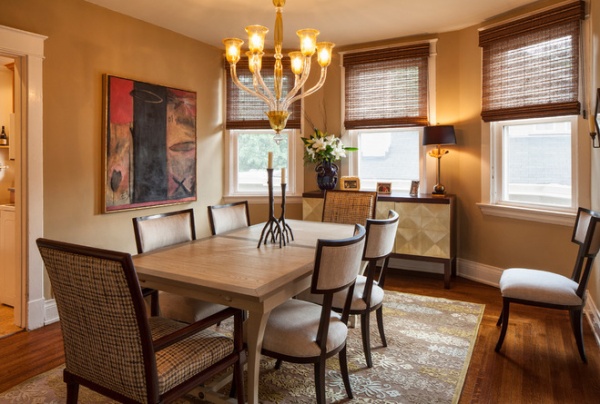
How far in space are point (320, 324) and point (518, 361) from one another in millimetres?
1551

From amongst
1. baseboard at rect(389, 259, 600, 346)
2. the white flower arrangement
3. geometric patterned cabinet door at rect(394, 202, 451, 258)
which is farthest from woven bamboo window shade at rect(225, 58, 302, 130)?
baseboard at rect(389, 259, 600, 346)

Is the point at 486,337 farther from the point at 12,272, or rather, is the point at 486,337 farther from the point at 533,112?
the point at 12,272

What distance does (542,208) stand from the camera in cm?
375

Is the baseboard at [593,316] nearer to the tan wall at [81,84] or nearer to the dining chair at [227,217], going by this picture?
the dining chair at [227,217]

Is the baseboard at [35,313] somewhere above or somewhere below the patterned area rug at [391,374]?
above

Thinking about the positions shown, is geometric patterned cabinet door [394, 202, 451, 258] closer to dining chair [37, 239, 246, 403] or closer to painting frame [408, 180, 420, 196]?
painting frame [408, 180, 420, 196]

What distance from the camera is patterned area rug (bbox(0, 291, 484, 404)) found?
2.20m

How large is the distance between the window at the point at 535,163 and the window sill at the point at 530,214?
0.33ft

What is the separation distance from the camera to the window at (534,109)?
11.4 ft

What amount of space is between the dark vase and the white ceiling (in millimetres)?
1402

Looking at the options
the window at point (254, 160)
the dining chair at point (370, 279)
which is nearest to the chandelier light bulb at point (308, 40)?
the dining chair at point (370, 279)

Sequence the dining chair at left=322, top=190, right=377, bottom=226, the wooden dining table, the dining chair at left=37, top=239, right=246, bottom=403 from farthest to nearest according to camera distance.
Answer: the dining chair at left=322, top=190, right=377, bottom=226, the wooden dining table, the dining chair at left=37, top=239, right=246, bottom=403

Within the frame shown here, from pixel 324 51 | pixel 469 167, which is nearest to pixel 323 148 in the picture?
pixel 469 167

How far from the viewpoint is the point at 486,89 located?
408cm
